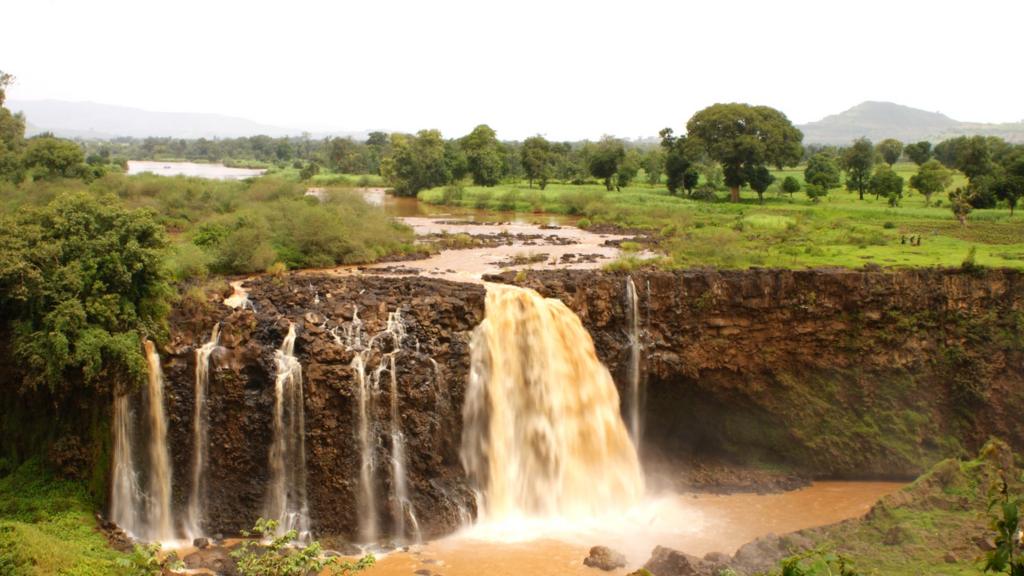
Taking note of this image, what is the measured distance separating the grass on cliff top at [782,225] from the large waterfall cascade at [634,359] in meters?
1.73

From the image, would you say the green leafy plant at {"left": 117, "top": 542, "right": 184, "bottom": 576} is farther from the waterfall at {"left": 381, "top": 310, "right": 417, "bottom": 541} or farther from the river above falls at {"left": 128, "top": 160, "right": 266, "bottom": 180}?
the river above falls at {"left": 128, "top": 160, "right": 266, "bottom": 180}

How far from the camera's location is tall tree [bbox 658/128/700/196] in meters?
46.8

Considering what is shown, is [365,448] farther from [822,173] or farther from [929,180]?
[822,173]

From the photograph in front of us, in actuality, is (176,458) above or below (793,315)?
below

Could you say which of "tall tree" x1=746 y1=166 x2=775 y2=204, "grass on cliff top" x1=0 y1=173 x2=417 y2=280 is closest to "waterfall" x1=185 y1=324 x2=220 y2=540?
"grass on cliff top" x1=0 y1=173 x2=417 y2=280

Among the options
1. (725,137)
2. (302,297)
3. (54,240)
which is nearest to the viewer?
(54,240)

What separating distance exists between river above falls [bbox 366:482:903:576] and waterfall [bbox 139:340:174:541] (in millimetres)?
4817

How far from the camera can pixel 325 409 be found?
709 inches

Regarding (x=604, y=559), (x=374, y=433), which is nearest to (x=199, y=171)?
(x=374, y=433)

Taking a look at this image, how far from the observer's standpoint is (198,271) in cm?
2095

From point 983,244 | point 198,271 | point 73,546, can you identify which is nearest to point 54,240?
point 198,271

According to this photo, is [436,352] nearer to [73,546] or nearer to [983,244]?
[73,546]

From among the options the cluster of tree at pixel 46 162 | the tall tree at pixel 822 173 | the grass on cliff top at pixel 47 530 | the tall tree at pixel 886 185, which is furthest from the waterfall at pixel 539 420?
the tall tree at pixel 822 173

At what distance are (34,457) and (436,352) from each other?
28.5 feet
